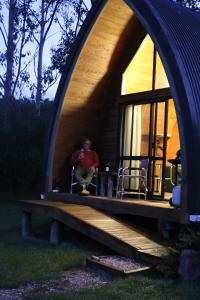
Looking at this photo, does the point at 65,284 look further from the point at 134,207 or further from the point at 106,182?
the point at 106,182

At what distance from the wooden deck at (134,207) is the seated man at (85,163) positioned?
48cm

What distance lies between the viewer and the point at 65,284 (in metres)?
5.43

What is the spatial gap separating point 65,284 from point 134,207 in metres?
2.38

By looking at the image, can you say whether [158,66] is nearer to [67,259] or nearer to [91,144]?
[91,144]

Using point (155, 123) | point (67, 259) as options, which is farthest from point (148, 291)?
point (155, 123)

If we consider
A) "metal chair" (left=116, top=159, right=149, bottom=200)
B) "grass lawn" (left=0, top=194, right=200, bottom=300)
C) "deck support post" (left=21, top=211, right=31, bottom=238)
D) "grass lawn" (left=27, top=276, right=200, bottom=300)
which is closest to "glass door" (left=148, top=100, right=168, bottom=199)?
"metal chair" (left=116, top=159, right=149, bottom=200)

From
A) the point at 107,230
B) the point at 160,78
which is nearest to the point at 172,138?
the point at 160,78

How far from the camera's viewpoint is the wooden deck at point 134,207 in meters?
6.81

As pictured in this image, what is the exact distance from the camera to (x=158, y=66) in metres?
9.57

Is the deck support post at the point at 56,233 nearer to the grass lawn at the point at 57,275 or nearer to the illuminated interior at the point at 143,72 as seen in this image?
the grass lawn at the point at 57,275

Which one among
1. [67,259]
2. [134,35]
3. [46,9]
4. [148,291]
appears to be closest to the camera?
[148,291]

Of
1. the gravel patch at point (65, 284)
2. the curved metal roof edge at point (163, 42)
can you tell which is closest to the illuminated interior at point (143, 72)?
the curved metal roof edge at point (163, 42)

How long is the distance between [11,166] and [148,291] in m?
10.7

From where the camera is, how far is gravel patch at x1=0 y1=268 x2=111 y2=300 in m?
5.05
